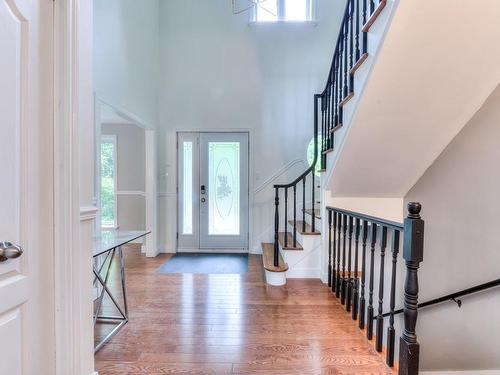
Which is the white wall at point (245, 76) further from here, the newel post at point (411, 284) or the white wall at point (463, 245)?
the newel post at point (411, 284)

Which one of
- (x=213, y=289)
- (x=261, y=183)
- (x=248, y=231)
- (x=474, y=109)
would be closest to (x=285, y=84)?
(x=261, y=183)

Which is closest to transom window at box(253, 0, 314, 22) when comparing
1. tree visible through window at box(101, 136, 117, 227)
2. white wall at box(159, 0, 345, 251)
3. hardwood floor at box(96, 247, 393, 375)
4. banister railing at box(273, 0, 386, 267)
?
white wall at box(159, 0, 345, 251)

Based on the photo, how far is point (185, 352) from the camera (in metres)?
1.72

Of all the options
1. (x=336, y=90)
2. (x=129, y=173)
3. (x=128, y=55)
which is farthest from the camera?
(x=129, y=173)

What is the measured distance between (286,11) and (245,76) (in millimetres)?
1241

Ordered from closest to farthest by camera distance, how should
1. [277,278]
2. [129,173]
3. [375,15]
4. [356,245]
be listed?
[375,15] < [356,245] < [277,278] < [129,173]

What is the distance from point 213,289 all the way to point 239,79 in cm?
313

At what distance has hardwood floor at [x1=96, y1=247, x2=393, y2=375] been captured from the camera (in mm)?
1593

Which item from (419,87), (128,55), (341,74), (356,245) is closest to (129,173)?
(128,55)

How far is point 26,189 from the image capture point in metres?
1.00

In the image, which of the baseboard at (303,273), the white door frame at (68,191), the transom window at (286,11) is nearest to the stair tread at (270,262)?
the baseboard at (303,273)

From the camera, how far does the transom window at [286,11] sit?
13.7 feet

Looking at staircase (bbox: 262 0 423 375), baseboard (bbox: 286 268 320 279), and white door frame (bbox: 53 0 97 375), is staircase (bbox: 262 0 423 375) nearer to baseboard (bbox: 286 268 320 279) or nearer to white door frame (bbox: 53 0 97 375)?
baseboard (bbox: 286 268 320 279)

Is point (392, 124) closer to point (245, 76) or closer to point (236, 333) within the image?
point (236, 333)
